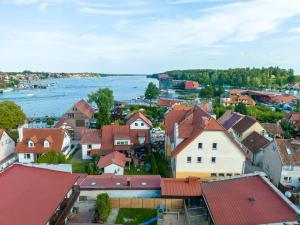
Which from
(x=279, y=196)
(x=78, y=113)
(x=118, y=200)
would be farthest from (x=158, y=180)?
(x=78, y=113)

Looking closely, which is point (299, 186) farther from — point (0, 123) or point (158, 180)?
point (0, 123)

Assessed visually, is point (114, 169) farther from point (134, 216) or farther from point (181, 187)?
point (181, 187)

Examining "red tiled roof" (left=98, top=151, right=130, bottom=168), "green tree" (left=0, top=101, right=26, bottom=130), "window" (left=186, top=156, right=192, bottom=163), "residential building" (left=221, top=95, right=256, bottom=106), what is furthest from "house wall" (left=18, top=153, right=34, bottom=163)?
"residential building" (left=221, top=95, right=256, bottom=106)

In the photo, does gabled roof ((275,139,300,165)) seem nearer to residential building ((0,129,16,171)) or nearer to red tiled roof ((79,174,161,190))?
red tiled roof ((79,174,161,190))

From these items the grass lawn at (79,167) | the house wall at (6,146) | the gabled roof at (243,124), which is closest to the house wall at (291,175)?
the gabled roof at (243,124)

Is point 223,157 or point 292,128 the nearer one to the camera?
point 223,157

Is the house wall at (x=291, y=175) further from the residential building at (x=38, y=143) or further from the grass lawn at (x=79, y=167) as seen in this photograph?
the residential building at (x=38, y=143)
